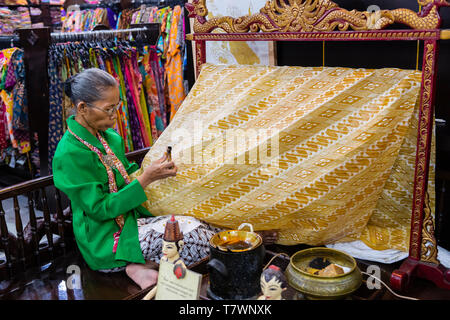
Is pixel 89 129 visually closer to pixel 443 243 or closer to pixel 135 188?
pixel 135 188

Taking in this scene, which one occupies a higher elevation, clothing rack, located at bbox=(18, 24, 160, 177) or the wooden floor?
clothing rack, located at bbox=(18, 24, 160, 177)

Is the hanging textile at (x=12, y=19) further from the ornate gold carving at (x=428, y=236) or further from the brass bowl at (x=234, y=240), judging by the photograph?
the ornate gold carving at (x=428, y=236)

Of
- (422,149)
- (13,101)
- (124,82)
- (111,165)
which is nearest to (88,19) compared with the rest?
(13,101)

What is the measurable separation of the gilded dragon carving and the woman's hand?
82 centimetres

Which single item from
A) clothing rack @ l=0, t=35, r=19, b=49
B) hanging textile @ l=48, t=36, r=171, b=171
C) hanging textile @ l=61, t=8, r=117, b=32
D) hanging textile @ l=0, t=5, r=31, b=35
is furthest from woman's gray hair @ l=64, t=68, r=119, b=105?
hanging textile @ l=0, t=5, r=31, b=35

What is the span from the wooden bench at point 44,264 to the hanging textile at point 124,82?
0.91 meters

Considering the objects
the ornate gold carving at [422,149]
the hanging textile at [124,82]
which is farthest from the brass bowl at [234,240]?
the hanging textile at [124,82]

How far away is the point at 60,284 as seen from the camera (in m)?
2.04

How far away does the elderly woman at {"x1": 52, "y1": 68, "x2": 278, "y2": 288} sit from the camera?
1.92 metres

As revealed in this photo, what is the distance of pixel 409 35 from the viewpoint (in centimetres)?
169

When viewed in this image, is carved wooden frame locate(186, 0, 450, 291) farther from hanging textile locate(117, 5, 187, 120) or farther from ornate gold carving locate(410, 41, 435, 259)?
hanging textile locate(117, 5, 187, 120)

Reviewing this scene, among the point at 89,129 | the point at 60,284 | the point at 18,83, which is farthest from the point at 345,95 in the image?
the point at 18,83

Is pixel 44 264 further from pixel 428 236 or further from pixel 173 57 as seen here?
pixel 173 57
